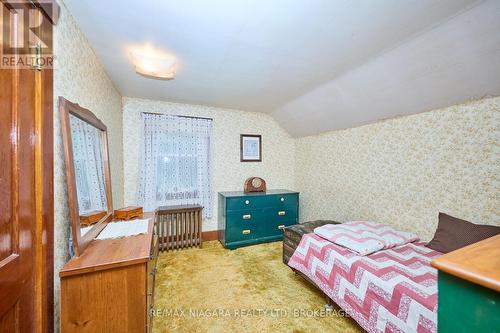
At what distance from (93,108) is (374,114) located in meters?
2.99

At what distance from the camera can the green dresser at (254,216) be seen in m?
3.06

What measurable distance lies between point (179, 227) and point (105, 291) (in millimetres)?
1949

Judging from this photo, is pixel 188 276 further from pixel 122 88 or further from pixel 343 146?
pixel 343 146

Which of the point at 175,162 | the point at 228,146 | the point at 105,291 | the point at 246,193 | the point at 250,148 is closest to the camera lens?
the point at 105,291

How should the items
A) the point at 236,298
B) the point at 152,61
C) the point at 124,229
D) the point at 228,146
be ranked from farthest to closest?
1. the point at 228,146
2. the point at 236,298
3. the point at 152,61
4. the point at 124,229

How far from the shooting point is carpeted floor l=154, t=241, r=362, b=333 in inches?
64.2

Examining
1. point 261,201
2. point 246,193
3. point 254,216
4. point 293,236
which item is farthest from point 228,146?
point 293,236

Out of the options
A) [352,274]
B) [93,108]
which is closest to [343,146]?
[352,274]

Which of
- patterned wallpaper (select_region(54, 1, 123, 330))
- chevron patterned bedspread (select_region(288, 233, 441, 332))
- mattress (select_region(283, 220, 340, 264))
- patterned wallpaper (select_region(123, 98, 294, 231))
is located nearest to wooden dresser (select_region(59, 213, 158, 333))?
patterned wallpaper (select_region(54, 1, 123, 330))

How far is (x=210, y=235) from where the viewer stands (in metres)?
3.39

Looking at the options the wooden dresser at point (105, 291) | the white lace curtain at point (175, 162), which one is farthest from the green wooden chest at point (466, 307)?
the white lace curtain at point (175, 162)

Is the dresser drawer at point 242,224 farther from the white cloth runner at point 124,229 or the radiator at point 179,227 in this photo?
the white cloth runner at point 124,229

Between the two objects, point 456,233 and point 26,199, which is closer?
point 26,199

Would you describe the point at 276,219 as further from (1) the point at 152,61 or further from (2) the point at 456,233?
(1) the point at 152,61
